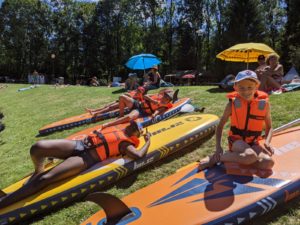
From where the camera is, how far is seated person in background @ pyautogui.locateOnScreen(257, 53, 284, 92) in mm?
7789

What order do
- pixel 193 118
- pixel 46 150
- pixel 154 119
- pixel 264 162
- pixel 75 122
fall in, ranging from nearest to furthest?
pixel 264 162 → pixel 46 150 → pixel 193 118 → pixel 154 119 → pixel 75 122

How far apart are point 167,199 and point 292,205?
51.6 inches

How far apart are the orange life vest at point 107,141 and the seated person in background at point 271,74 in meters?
4.54

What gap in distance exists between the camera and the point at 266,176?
3469 mm

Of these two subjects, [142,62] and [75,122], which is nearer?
[75,122]

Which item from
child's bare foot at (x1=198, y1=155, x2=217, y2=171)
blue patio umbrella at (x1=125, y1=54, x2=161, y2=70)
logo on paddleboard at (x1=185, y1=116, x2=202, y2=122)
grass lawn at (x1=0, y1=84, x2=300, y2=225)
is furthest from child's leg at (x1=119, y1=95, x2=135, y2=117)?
blue patio umbrella at (x1=125, y1=54, x2=161, y2=70)

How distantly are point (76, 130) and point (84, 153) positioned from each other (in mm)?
3924

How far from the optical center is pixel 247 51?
945 centimetres

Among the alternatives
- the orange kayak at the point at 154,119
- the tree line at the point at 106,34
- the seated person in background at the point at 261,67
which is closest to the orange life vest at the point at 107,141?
the orange kayak at the point at 154,119

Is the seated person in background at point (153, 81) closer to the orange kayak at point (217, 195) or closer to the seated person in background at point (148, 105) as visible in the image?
the seated person in background at point (148, 105)

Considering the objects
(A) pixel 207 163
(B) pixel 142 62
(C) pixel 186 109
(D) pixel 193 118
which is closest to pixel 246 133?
→ (A) pixel 207 163

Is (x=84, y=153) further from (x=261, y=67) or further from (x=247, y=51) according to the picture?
(x=247, y=51)

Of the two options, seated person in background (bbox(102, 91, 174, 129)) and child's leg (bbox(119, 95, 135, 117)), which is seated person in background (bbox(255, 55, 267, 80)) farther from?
child's leg (bbox(119, 95, 135, 117))

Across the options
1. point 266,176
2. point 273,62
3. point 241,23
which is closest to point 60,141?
point 266,176
